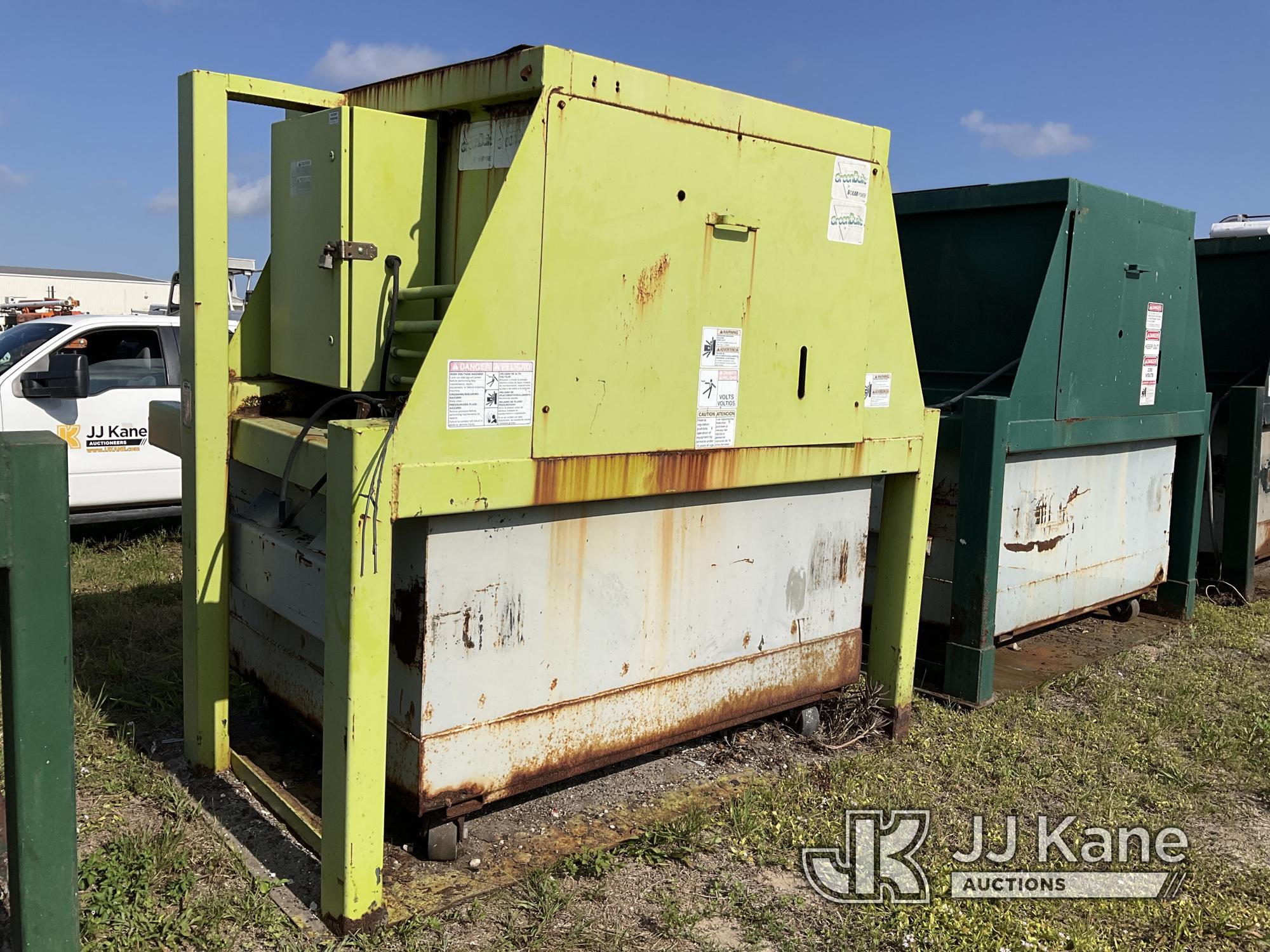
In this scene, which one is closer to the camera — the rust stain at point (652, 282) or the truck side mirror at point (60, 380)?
the rust stain at point (652, 282)

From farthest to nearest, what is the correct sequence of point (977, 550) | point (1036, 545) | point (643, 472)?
point (1036, 545), point (977, 550), point (643, 472)

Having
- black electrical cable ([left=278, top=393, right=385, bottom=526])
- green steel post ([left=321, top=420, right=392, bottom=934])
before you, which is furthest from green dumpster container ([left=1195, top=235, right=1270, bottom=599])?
green steel post ([left=321, top=420, right=392, bottom=934])

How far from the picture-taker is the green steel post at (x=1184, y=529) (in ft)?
19.8

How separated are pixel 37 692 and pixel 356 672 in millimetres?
797

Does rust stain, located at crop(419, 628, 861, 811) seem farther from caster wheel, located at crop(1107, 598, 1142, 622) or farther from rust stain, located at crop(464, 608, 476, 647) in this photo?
caster wheel, located at crop(1107, 598, 1142, 622)

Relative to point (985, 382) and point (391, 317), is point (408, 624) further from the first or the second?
point (985, 382)

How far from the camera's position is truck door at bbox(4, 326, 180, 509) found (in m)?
6.43

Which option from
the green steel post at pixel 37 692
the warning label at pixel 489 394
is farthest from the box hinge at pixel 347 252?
the green steel post at pixel 37 692

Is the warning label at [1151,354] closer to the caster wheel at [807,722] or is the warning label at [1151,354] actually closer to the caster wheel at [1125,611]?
the caster wheel at [1125,611]

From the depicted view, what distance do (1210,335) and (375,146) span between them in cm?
657

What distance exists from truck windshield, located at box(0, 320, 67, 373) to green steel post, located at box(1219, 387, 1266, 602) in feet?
24.0

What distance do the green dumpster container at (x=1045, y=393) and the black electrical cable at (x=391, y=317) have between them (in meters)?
2.46

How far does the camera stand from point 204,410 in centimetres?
325

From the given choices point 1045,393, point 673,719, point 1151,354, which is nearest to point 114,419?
point 673,719
